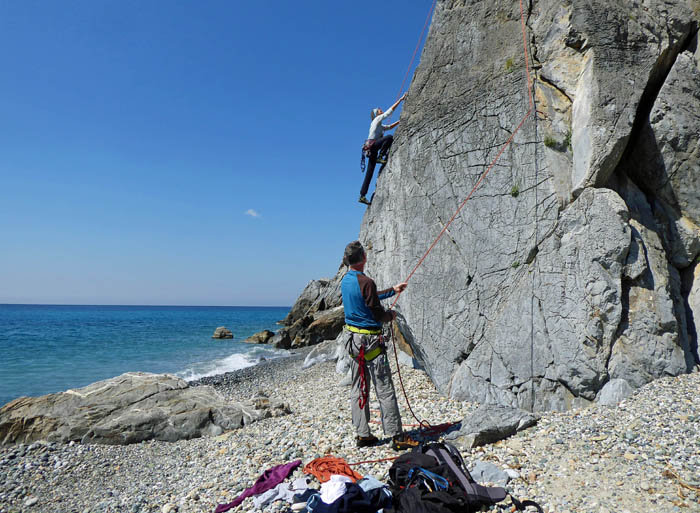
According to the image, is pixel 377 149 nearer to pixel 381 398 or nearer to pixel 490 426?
pixel 381 398

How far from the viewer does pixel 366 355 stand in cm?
553

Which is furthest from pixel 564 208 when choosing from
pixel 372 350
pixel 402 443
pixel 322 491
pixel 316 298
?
pixel 316 298

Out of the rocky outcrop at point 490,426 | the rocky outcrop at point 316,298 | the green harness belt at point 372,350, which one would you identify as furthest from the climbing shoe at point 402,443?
the rocky outcrop at point 316,298

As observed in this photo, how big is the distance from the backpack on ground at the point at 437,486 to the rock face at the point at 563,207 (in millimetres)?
2793

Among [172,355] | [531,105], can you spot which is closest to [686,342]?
[531,105]

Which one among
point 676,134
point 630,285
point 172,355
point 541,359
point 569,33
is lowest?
point 172,355

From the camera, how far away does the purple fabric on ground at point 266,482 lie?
14.7ft

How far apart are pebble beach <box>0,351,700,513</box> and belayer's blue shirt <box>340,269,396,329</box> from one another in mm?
1860

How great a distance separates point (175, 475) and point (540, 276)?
728cm

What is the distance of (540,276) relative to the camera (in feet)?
21.9

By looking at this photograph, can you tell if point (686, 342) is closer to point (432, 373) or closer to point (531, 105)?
point (432, 373)

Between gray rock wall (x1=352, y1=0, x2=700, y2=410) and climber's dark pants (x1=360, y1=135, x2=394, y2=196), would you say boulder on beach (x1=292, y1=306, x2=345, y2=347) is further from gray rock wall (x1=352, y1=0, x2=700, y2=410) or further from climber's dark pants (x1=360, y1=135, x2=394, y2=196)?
gray rock wall (x1=352, y1=0, x2=700, y2=410)

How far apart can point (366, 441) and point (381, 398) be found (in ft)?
2.32

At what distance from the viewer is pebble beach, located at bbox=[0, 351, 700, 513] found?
3771 millimetres
